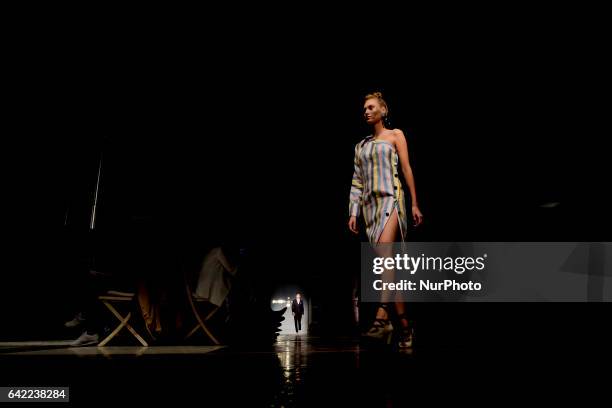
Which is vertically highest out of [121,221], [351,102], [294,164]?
[351,102]

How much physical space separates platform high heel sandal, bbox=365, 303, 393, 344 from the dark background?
1.83 m

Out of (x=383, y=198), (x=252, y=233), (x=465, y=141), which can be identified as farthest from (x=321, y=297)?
(x=383, y=198)

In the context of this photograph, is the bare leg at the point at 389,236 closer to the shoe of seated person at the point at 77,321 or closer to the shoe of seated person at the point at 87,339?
the shoe of seated person at the point at 87,339

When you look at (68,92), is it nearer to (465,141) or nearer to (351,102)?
(351,102)

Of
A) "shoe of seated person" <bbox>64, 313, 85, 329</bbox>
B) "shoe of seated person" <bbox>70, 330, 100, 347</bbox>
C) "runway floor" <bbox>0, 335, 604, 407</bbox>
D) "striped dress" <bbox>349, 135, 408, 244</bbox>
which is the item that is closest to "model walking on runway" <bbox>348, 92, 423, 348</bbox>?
"striped dress" <bbox>349, 135, 408, 244</bbox>

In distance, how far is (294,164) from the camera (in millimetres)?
5508

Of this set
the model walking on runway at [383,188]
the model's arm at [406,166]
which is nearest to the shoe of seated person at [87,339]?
the model walking on runway at [383,188]

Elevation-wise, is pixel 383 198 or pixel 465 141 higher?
pixel 465 141

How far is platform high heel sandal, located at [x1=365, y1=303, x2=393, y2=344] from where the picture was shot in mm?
2705

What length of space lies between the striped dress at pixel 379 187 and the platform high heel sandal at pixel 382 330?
1.57 feet

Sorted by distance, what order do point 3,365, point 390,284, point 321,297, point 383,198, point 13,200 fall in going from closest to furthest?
point 3,365, point 390,284, point 383,198, point 13,200, point 321,297

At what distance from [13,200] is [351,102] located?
3584 mm

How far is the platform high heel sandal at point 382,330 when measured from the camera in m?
2.71

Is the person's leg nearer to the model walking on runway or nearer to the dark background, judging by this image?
the model walking on runway
